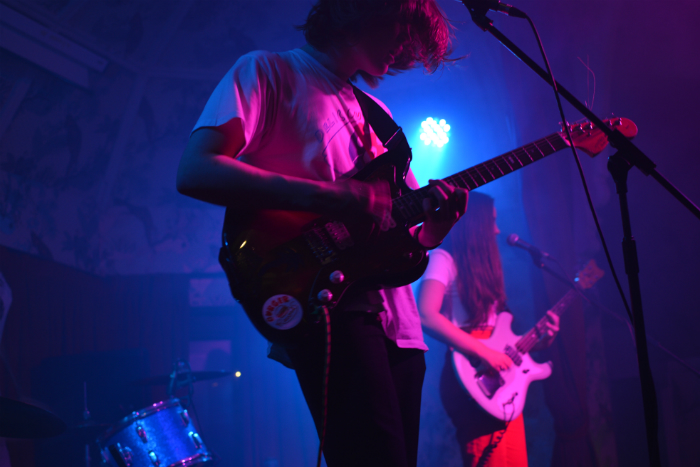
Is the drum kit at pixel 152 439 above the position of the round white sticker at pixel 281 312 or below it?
below

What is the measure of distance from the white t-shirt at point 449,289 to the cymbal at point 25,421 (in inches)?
103

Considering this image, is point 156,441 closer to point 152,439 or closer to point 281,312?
point 152,439

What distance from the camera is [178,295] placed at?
649 cm

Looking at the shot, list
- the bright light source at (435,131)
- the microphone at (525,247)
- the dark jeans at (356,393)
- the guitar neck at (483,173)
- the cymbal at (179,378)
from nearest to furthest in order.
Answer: the dark jeans at (356,393), the guitar neck at (483,173), the microphone at (525,247), the cymbal at (179,378), the bright light source at (435,131)

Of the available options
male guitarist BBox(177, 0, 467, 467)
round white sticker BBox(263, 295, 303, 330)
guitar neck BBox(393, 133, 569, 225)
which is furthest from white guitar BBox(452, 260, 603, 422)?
round white sticker BBox(263, 295, 303, 330)

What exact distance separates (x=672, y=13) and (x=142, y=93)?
19.8 feet

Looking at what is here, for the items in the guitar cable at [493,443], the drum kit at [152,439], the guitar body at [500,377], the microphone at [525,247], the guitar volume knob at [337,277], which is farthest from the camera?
the microphone at [525,247]

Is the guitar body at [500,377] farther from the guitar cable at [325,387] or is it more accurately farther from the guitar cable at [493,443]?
the guitar cable at [325,387]

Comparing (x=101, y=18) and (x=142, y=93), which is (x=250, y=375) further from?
(x=101, y=18)

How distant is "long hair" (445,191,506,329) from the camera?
3.20m

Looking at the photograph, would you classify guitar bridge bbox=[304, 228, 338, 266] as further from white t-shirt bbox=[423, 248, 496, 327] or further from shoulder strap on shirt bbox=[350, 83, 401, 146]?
white t-shirt bbox=[423, 248, 496, 327]

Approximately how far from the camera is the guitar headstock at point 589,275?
395 cm

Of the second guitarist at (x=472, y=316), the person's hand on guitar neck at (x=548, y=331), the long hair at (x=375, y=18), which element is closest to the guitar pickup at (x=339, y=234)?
the long hair at (x=375, y=18)

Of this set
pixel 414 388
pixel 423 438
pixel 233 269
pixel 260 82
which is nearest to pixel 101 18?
pixel 260 82
